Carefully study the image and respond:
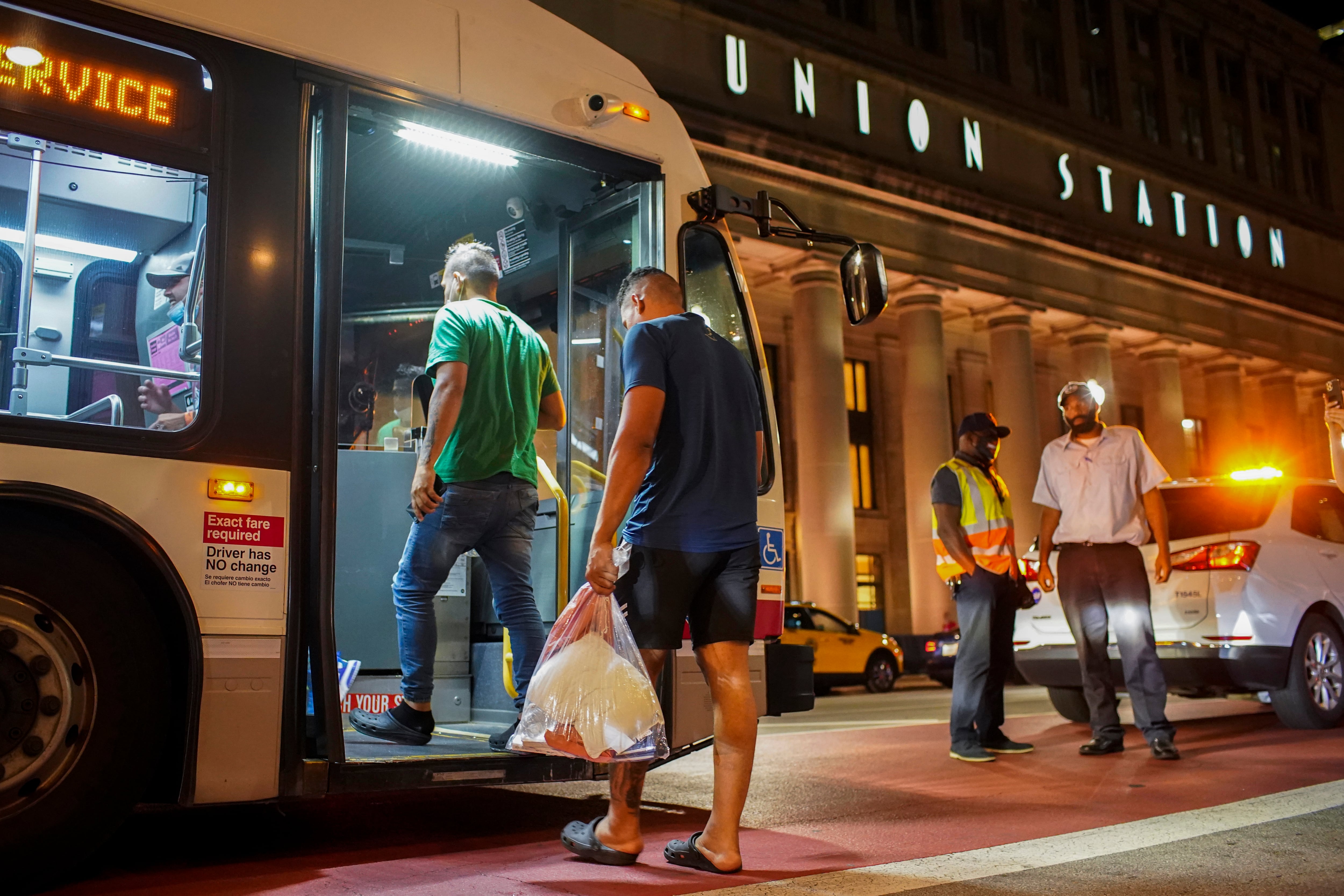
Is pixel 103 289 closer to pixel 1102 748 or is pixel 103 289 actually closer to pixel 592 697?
pixel 592 697

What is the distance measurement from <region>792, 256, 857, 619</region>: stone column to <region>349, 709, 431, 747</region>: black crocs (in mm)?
22440

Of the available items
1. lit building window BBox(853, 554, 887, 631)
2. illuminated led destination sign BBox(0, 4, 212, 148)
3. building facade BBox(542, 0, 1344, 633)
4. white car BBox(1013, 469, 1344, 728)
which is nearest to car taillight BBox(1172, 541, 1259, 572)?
white car BBox(1013, 469, 1344, 728)

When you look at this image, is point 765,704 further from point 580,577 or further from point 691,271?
point 691,271

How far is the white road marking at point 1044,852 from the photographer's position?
3.62 m

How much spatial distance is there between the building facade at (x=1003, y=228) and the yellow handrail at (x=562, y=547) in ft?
66.9

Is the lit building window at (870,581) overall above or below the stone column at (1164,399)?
below

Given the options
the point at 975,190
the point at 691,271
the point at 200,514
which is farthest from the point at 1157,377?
the point at 200,514

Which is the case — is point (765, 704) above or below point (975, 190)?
below

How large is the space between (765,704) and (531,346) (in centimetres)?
187

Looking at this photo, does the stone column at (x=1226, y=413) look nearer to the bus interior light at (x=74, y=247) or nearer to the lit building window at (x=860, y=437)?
the lit building window at (x=860, y=437)

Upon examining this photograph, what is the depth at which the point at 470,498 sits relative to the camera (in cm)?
492

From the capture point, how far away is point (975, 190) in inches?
1231

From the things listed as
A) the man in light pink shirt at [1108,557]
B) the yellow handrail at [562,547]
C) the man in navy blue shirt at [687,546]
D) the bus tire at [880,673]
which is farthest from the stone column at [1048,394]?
the man in navy blue shirt at [687,546]

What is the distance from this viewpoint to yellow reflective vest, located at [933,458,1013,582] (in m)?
6.96
